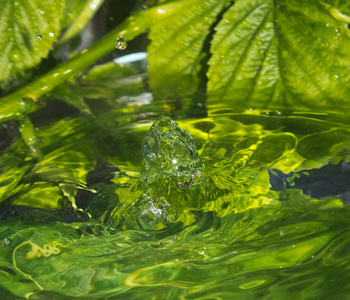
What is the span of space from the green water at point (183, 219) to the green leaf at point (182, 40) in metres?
0.08

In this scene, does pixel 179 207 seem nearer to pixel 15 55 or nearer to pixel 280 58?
pixel 280 58

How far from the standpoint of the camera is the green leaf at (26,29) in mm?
634

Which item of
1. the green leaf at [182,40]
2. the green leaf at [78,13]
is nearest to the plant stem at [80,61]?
the green leaf at [182,40]

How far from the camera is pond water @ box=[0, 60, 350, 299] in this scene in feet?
1.29

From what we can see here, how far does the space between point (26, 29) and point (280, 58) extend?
1.11ft

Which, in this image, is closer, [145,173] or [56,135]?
[145,173]

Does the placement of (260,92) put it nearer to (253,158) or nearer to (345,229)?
(253,158)

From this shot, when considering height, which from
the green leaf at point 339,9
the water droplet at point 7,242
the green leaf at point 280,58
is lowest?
the water droplet at point 7,242

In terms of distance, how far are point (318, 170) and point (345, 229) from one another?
12 centimetres

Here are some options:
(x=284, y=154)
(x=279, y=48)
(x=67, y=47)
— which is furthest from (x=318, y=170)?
(x=67, y=47)

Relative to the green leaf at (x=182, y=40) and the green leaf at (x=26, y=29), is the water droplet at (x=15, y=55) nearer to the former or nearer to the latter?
the green leaf at (x=26, y=29)

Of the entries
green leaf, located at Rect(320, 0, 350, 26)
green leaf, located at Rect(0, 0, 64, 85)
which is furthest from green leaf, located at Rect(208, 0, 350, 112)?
green leaf, located at Rect(0, 0, 64, 85)

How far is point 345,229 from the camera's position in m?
0.43

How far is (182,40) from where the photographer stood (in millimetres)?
665
